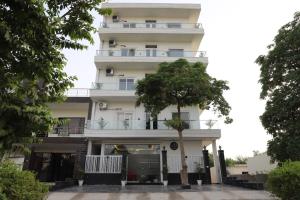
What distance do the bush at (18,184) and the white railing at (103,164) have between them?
31.6 ft

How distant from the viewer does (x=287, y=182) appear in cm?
618

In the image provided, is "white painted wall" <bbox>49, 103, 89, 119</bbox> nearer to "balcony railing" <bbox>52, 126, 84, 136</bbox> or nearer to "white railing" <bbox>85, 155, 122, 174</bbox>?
"balcony railing" <bbox>52, 126, 84, 136</bbox>

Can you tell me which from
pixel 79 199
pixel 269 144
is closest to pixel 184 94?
pixel 269 144

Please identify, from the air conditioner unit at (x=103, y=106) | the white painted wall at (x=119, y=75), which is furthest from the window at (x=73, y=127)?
the white painted wall at (x=119, y=75)

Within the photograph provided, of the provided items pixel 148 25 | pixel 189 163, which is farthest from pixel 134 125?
pixel 148 25

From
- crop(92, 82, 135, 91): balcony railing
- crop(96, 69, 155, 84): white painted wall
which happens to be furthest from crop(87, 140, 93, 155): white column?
crop(96, 69, 155, 84): white painted wall

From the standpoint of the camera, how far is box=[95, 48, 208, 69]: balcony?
18781 mm

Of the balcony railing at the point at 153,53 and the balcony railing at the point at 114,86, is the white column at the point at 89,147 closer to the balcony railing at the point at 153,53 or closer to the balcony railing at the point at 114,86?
the balcony railing at the point at 114,86

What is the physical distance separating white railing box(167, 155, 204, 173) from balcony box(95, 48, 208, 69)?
24.5 feet

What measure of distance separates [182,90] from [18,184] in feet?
31.5

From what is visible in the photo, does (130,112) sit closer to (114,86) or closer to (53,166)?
(114,86)

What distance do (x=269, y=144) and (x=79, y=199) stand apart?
1015 centimetres

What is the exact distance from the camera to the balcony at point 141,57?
61.6ft

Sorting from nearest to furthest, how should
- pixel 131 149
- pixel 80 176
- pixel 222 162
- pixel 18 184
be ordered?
pixel 18 184 < pixel 80 176 < pixel 222 162 < pixel 131 149
